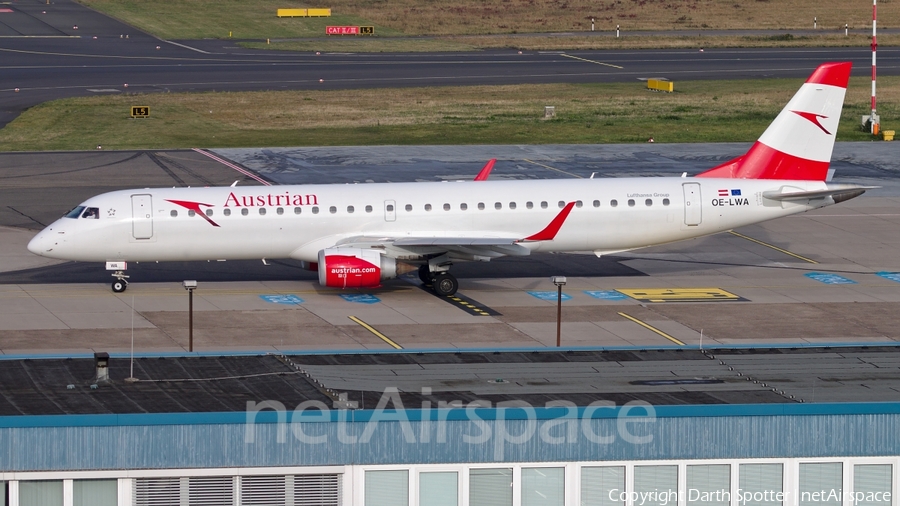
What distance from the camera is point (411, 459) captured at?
20859 millimetres

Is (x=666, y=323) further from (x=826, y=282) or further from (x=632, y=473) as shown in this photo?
(x=632, y=473)

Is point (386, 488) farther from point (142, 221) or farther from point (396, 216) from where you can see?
point (142, 221)

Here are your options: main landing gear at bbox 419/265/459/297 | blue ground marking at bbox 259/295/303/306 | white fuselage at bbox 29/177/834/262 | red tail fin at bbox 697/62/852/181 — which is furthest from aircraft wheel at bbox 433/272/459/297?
red tail fin at bbox 697/62/852/181

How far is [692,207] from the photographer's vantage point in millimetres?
43938

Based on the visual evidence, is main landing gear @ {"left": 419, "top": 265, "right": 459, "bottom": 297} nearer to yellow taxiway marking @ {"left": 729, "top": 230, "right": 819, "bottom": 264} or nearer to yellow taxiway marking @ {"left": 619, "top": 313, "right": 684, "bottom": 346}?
yellow taxiway marking @ {"left": 619, "top": 313, "right": 684, "bottom": 346}

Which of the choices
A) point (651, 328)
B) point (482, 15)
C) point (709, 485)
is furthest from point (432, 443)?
point (482, 15)

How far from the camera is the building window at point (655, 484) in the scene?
21.2m

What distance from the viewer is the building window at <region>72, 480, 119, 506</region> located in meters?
20.3

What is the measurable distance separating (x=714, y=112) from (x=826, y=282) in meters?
44.3

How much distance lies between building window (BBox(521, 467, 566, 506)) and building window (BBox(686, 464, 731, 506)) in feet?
6.79

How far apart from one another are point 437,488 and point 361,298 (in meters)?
22.2

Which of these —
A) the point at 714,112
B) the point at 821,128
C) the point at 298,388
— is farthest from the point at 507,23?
the point at 298,388

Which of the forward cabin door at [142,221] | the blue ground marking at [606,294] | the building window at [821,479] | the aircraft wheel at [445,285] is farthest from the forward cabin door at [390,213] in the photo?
the building window at [821,479]
